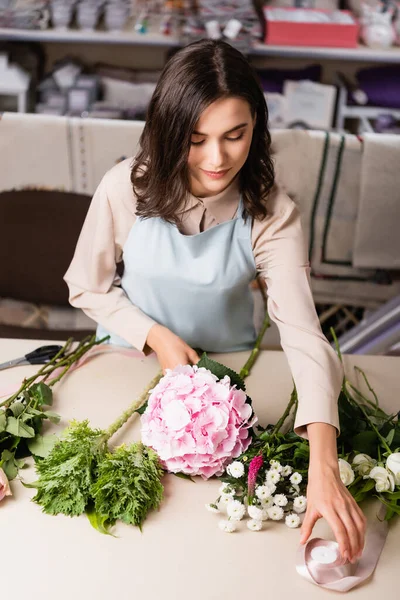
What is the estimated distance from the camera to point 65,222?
6.98 feet

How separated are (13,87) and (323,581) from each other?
268 cm

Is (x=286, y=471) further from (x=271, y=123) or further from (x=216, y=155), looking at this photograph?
(x=271, y=123)

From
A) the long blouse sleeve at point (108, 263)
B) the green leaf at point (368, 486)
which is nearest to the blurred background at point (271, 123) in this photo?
the long blouse sleeve at point (108, 263)

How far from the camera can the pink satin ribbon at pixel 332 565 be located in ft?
3.09

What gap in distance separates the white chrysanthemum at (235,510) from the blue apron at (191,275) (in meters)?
0.48

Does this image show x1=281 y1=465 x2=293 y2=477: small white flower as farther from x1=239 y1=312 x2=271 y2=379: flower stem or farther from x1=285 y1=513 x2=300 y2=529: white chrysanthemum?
x1=239 y1=312 x2=271 y2=379: flower stem

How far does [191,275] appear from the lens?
1.39m

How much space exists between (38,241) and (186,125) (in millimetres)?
1056

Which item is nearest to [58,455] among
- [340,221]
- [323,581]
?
[323,581]

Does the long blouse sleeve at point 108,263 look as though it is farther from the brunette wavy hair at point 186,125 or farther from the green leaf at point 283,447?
the green leaf at point 283,447

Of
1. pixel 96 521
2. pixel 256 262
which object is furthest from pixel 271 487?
pixel 256 262

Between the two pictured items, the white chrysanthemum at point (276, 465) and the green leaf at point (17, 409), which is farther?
the green leaf at point (17, 409)

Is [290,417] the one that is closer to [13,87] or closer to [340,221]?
[340,221]

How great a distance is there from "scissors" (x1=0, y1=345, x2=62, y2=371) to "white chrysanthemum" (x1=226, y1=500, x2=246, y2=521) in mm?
507
